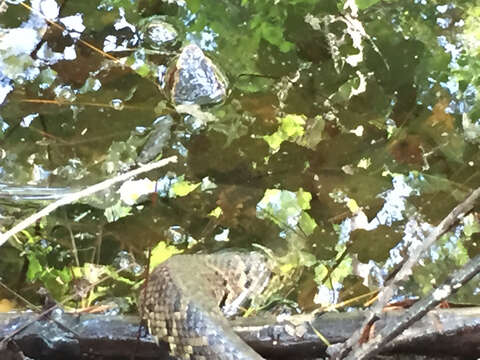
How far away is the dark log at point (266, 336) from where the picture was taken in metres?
0.68

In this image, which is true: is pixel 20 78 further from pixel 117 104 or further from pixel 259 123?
pixel 259 123

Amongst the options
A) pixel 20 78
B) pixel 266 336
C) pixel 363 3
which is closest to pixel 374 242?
pixel 266 336

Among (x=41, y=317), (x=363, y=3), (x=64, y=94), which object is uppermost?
(x=363, y=3)

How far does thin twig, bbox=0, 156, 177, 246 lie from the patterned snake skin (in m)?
0.12

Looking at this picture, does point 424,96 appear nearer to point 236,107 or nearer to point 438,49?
point 438,49

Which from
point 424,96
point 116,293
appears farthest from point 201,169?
point 424,96

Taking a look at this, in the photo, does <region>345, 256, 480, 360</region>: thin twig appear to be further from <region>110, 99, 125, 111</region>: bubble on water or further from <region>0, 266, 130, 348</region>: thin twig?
<region>110, 99, 125, 111</region>: bubble on water

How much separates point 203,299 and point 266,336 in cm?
8

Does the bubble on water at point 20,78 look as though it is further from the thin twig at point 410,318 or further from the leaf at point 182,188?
the thin twig at point 410,318

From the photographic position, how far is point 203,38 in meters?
0.89

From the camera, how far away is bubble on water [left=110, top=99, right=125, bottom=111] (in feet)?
2.77

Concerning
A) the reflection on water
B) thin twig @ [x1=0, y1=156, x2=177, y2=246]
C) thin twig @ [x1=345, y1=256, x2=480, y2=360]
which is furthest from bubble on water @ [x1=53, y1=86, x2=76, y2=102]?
thin twig @ [x1=345, y1=256, x2=480, y2=360]

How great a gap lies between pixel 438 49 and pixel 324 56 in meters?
0.15

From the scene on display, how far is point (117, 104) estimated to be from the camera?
0.85 metres
